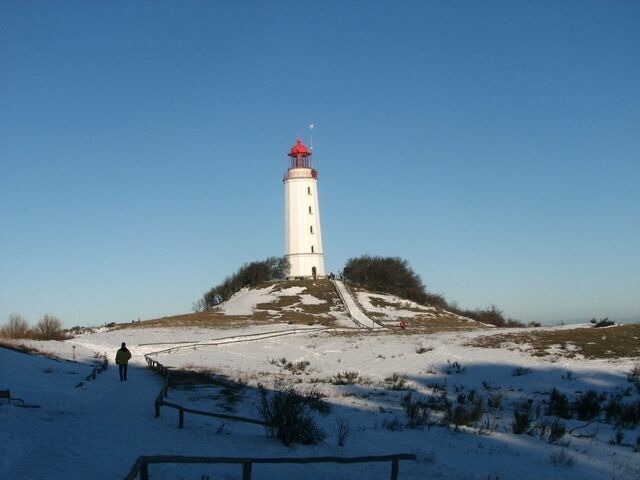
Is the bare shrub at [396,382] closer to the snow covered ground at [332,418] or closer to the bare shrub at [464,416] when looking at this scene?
the snow covered ground at [332,418]

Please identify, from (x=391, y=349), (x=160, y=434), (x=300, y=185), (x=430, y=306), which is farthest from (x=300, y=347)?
(x=300, y=185)

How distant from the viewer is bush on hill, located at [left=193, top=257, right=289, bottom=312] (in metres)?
75.1

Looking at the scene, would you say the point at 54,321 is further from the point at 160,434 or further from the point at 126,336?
the point at 160,434

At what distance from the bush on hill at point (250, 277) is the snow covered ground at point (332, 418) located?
40704 millimetres

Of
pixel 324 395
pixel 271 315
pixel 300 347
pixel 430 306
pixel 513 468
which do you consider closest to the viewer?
pixel 513 468

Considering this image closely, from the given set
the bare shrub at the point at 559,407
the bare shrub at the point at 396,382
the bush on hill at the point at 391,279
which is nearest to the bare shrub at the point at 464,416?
the bare shrub at the point at 559,407

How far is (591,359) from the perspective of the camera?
26453 millimetres

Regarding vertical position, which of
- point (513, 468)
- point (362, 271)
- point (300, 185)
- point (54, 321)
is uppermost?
point (300, 185)

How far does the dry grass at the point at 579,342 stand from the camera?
2797 cm

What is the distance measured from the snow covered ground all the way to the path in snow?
17.2 m

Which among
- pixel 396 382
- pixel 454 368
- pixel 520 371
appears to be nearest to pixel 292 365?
pixel 454 368

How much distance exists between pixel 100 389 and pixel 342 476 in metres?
12.3

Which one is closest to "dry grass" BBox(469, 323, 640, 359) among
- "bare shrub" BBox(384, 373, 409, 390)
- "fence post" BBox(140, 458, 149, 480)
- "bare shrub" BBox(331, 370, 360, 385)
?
"bare shrub" BBox(384, 373, 409, 390)

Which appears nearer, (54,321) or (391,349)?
(391,349)
